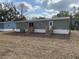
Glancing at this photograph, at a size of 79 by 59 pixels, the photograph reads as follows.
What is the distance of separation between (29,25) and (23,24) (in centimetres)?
217

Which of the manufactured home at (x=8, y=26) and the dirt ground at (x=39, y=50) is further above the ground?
the dirt ground at (x=39, y=50)

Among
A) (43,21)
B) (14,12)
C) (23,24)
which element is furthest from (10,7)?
(43,21)

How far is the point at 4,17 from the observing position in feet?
171

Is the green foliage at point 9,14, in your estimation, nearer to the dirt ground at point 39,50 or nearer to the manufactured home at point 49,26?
the manufactured home at point 49,26

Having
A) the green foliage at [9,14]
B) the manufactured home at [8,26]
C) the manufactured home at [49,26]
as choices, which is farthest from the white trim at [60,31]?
the green foliage at [9,14]

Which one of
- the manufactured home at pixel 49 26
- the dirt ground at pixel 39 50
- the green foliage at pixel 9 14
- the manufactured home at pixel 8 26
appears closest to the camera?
the dirt ground at pixel 39 50

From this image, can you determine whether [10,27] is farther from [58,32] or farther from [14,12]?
[14,12]

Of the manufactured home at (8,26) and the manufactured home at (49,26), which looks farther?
the manufactured home at (8,26)

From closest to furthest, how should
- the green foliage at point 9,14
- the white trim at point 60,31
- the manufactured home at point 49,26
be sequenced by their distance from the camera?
the white trim at point 60,31
the manufactured home at point 49,26
the green foliage at point 9,14

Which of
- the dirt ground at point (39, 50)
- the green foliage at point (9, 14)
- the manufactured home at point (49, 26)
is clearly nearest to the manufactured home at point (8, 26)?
the manufactured home at point (49, 26)

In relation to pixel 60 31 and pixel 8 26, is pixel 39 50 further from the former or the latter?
pixel 8 26

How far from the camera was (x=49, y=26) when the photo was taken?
27578 mm

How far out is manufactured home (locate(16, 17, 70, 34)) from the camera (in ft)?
84.8

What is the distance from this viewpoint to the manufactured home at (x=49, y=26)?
1018 inches
